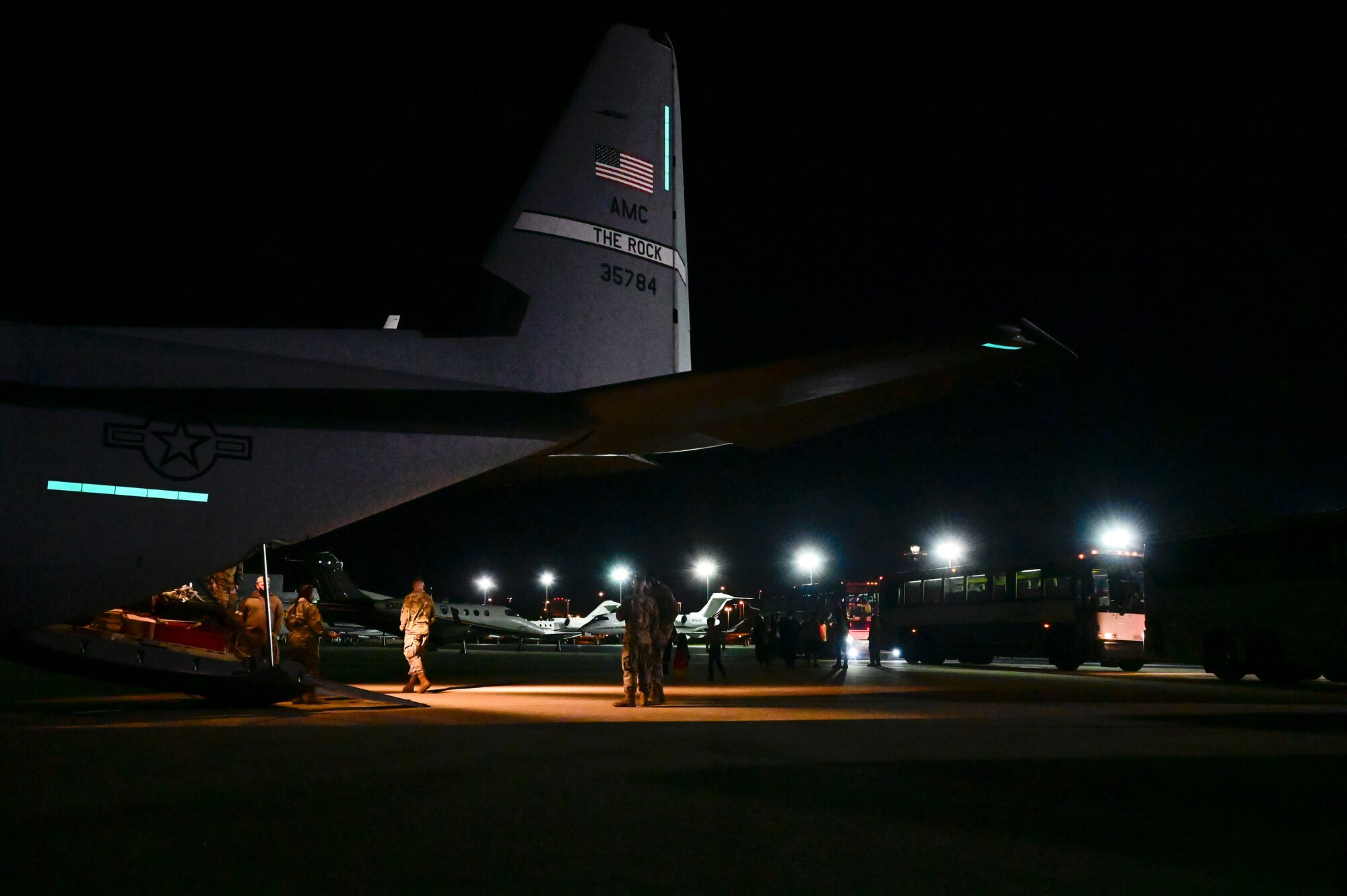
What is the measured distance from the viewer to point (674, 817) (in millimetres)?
5066

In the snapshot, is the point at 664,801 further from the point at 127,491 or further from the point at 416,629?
the point at 416,629

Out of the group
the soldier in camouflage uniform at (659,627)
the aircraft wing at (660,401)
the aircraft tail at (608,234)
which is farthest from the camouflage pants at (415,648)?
the aircraft tail at (608,234)

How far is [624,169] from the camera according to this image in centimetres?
1164

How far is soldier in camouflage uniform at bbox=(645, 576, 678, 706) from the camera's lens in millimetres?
13117

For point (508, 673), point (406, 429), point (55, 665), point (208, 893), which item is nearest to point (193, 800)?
point (208, 893)

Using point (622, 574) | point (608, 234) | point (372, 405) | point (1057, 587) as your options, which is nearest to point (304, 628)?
point (372, 405)

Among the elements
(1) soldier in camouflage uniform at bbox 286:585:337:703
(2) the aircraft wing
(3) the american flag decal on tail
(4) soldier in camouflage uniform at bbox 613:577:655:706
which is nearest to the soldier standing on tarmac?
(1) soldier in camouflage uniform at bbox 286:585:337:703

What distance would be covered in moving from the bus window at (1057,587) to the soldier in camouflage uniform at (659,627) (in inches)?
558

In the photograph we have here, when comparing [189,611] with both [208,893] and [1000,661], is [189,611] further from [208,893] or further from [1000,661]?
[1000,661]

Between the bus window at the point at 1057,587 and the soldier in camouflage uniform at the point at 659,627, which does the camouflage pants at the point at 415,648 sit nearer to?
the soldier in camouflage uniform at the point at 659,627

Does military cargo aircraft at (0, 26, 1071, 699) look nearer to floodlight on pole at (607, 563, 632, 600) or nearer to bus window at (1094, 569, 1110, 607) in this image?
floodlight on pole at (607, 563, 632, 600)

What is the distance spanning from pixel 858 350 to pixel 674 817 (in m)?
3.69

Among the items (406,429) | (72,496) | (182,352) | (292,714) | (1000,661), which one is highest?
(182,352)

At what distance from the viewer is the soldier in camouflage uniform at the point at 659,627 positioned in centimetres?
1312
